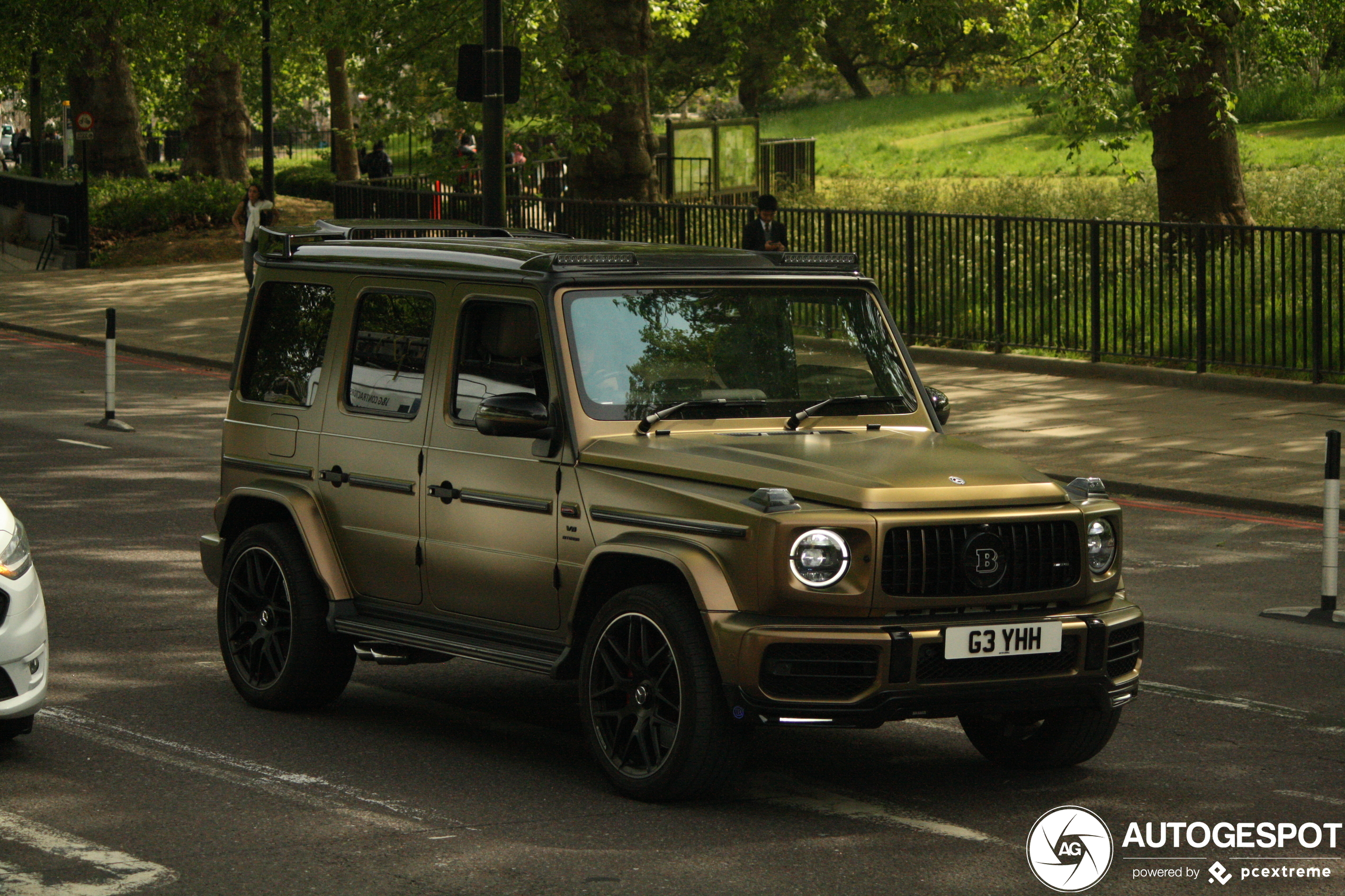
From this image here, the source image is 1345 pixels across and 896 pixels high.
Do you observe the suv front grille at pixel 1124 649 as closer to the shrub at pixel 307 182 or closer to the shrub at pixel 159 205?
the shrub at pixel 159 205

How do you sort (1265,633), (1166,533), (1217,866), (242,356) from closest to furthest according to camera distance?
(1217,866), (242,356), (1265,633), (1166,533)

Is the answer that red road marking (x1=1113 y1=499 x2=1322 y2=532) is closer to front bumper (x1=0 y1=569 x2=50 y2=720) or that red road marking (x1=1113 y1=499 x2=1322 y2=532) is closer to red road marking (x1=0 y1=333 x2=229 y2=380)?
front bumper (x1=0 y1=569 x2=50 y2=720)

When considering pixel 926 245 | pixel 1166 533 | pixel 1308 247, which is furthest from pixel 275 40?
pixel 1166 533

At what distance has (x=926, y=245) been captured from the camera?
77.2ft

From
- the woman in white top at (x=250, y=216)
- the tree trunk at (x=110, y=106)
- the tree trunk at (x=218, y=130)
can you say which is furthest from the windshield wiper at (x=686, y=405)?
the tree trunk at (x=218, y=130)

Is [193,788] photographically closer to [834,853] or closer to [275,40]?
[834,853]

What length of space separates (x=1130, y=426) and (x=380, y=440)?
450 inches

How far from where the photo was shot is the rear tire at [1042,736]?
711 centimetres

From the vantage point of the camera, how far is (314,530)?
7.96 meters

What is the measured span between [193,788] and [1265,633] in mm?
5666

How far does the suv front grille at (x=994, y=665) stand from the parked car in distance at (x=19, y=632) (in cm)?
324

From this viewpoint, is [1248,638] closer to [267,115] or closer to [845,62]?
A: [267,115]

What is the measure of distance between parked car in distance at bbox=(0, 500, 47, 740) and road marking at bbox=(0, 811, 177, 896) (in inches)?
25.6

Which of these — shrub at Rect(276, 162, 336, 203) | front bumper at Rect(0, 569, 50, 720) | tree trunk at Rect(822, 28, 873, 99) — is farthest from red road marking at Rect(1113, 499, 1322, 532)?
tree trunk at Rect(822, 28, 873, 99)
